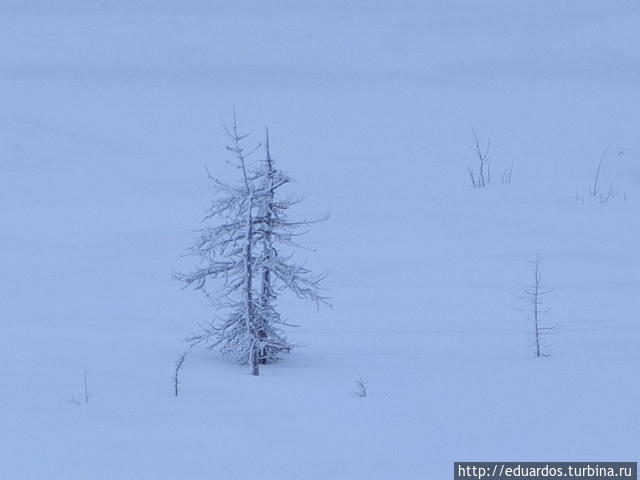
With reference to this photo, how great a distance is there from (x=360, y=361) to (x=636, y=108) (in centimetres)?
1755

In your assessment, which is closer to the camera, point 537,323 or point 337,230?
point 537,323

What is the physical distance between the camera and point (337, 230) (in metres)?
14.0

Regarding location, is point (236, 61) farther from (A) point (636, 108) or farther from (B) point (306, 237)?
(B) point (306, 237)

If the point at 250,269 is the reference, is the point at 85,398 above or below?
below

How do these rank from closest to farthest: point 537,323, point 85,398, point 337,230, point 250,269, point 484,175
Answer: point 85,398 < point 250,269 < point 537,323 < point 337,230 < point 484,175

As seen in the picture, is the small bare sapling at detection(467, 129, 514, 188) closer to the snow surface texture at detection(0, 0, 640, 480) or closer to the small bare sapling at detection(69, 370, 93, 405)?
the snow surface texture at detection(0, 0, 640, 480)

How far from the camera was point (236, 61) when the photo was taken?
27422mm

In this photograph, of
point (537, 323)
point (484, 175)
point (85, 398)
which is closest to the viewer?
point (85, 398)

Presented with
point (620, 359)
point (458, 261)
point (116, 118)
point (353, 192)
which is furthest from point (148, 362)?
point (116, 118)

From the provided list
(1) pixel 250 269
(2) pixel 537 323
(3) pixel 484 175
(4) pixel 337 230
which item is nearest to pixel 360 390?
(1) pixel 250 269

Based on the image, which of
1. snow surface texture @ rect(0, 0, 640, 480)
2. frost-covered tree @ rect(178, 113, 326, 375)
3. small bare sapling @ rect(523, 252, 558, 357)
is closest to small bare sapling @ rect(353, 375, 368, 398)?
snow surface texture @ rect(0, 0, 640, 480)

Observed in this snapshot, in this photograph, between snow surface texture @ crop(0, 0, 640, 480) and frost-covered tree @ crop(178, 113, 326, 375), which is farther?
frost-covered tree @ crop(178, 113, 326, 375)

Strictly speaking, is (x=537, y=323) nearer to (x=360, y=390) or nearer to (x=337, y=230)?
(x=360, y=390)

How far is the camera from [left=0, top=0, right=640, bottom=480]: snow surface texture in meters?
6.00
